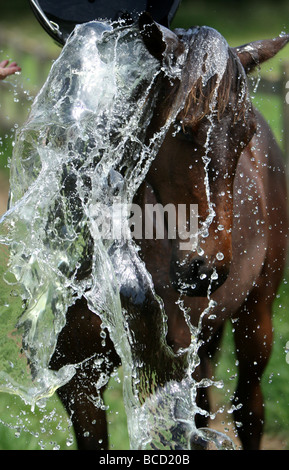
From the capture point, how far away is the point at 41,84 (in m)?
5.11

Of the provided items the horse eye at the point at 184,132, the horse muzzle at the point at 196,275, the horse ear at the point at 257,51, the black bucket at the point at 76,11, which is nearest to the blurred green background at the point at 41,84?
the horse ear at the point at 257,51

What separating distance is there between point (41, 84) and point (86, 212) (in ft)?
12.5

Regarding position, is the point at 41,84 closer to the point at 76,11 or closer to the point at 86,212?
the point at 76,11

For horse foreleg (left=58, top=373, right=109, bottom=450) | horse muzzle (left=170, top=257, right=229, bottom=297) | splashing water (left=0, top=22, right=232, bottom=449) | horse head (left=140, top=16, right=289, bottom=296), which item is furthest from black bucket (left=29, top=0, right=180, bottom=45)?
horse foreleg (left=58, top=373, right=109, bottom=450)

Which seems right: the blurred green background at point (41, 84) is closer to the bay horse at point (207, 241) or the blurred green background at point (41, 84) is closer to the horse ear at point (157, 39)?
the bay horse at point (207, 241)

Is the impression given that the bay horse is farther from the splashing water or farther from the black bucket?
the black bucket

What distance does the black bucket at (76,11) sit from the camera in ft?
5.77

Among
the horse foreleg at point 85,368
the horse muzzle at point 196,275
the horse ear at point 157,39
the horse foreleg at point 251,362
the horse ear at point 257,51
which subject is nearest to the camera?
the horse ear at point 157,39

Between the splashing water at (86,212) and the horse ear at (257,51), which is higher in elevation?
the horse ear at (257,51)

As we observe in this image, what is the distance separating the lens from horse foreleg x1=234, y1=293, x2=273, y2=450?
226cm

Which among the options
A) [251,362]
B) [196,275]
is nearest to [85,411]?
[196,275]

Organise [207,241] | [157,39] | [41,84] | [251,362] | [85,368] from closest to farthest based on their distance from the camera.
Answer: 1. [157,39]
2. [207,241]
3. [85,368]
4. [251,362]
5. [41,84]

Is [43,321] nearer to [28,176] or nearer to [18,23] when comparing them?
[28,176]

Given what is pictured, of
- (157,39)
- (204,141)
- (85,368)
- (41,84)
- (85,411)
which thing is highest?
(41,84)
